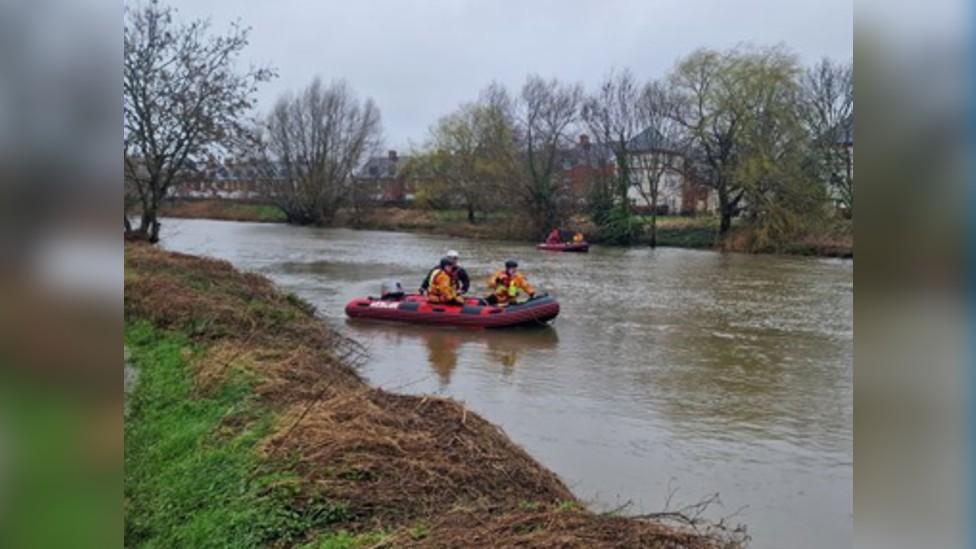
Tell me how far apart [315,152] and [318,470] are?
4912cm

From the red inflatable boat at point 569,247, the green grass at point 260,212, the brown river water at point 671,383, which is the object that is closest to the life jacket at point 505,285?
the brown river water at point 671,383

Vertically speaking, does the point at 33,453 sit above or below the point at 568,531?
above

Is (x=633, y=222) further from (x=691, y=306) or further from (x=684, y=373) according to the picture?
(x=684, y=373)

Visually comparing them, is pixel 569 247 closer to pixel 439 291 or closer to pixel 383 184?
pixel 439 291

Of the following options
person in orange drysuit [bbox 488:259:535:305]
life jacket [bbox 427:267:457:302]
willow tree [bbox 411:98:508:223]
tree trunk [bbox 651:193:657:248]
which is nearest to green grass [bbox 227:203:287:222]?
willow tree [bbox 411:98:508:223]

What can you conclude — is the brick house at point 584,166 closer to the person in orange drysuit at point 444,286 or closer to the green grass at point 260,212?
the green grass at point 260,212

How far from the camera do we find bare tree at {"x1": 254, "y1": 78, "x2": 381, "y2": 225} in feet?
164

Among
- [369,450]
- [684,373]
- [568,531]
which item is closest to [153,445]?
[369,450]

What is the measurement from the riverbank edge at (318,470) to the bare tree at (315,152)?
4327 cm

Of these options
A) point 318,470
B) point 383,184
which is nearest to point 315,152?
point 383,184

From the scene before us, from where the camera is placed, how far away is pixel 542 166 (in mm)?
42531

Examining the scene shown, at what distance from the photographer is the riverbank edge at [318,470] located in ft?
12.9

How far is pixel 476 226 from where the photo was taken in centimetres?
→ 4359

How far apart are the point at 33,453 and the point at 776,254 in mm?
32519
